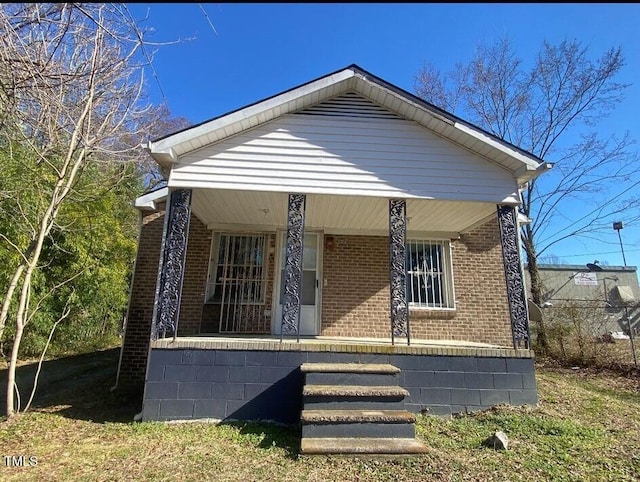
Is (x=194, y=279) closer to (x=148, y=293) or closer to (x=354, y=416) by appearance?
(x=148, y=293)

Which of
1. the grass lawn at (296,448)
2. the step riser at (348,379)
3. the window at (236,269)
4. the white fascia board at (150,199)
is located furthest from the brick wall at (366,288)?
the step riser at (348,379)

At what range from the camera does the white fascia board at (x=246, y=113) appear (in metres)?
5.46

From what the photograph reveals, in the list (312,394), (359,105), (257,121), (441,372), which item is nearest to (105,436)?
(312,394)

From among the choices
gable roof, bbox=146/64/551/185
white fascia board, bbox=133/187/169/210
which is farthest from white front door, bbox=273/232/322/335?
gable roof, bbox=146/64/551/185

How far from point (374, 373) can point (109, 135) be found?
5.26 metres

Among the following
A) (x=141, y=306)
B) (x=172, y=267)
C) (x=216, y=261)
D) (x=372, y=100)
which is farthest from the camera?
(x=216, y=261)

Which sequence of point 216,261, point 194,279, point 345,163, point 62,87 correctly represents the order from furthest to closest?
point 216,261 < point 194,279 < point 345,163 < point 62,87

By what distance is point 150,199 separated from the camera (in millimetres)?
7156

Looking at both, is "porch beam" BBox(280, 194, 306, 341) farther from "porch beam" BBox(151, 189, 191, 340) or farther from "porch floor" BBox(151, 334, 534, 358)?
"porch beam" BBox(151, 189, 191, 340)

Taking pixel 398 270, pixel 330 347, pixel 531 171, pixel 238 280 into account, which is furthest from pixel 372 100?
pixel 238 280

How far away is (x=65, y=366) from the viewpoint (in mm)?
8883

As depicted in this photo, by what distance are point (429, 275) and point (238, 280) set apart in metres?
4.35

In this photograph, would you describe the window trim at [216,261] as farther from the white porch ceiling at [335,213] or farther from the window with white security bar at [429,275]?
the window with white security bar at [429,275]

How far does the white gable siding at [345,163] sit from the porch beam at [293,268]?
32 cm
